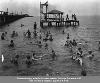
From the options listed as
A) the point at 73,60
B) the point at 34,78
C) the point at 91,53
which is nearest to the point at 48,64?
the point at 73,60


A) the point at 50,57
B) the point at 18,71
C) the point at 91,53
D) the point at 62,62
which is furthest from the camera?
the point at 91,53

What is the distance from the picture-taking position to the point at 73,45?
45.3 metres

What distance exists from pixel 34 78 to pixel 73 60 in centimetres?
1719

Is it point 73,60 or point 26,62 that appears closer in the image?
point 26,62

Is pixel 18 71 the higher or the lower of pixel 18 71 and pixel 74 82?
Result: the lower

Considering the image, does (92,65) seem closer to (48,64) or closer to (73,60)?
(73,60)

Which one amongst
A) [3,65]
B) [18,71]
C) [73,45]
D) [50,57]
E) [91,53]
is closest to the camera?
[18,71]

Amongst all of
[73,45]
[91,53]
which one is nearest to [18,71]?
[91,53]

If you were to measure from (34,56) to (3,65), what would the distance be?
6389 mm

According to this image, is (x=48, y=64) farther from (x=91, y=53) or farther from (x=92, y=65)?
(x=91, y=53)

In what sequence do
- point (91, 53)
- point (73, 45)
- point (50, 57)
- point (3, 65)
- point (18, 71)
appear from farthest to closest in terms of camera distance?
point (73, 45) → point (91, 53) → point (50, 57) → point (3, 65) → point (18, 71)

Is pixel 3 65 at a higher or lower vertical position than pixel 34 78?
lower

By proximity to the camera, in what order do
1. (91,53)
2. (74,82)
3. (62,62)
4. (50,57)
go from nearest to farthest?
(74,82)
(62,62)
(50,57)
(91,53)

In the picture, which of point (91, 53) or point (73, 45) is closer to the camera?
point (91, 53)
